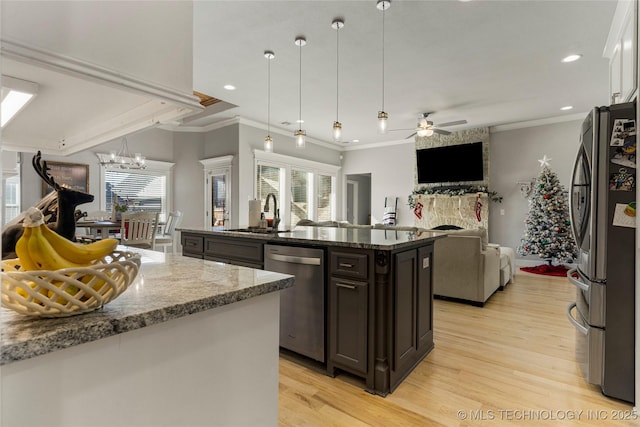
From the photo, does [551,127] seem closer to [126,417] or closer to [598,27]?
[598,27]

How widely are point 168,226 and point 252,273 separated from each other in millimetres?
5360

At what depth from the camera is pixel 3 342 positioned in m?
0.54

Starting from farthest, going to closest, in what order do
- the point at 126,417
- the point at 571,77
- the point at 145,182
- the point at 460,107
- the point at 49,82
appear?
1. the point at 145,182
2. the point at 460,107
3. the point at 571,77
4. the point at 49,82
5. the point at 126,417

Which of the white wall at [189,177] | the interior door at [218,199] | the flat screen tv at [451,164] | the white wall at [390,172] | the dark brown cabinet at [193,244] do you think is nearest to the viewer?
the dark brown cabinet at [193,244]

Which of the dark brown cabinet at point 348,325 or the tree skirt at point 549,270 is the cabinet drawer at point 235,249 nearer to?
the dark brown cabinet at point 348,325

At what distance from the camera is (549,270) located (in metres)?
5.64

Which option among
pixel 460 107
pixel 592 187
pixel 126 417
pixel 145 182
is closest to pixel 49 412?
pixel 126 417

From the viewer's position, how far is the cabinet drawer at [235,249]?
2.58 metres

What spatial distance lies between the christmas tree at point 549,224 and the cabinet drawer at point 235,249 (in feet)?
17.5

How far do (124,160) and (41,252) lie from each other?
6.33m

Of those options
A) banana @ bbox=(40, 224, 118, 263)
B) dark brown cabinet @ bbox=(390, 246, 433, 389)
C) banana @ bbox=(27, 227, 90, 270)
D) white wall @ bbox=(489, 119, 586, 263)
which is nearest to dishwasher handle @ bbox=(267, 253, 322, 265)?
dark brown cabinet @ bbox=(390, 246, 433, 389)

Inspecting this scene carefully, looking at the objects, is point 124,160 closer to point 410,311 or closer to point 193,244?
point 193,244

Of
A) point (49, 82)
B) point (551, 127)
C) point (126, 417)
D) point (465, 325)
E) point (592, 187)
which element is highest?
point (551, 127)

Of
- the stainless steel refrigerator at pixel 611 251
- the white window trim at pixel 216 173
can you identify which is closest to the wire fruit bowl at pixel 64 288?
the stainless steel refrigerator at pixel 611 251
